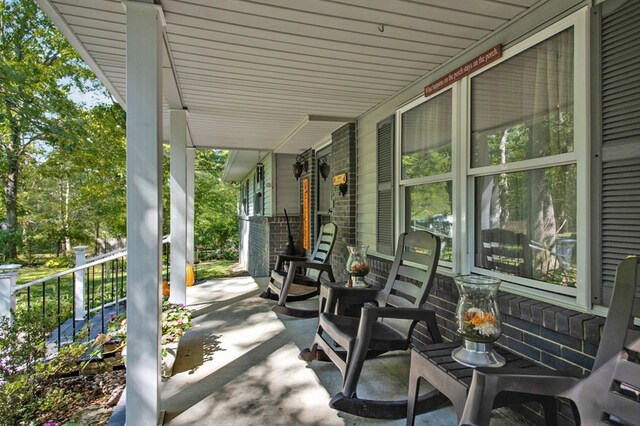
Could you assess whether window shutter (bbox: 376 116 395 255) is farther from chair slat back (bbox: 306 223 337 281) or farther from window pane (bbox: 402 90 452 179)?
chair slat back (bbox: 306 223 337 281)

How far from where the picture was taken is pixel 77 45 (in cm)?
262

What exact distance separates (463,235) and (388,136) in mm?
1596

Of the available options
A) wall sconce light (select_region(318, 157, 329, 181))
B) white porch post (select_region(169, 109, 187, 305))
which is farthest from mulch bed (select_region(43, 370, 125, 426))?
wall sconce light (select_region(318, 157, 329, 181))

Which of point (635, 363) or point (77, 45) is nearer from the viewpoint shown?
point (635, 363)

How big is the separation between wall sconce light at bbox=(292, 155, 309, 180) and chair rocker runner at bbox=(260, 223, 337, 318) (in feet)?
8.15

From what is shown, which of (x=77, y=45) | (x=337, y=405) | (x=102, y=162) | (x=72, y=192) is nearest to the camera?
(x=337, y=405)

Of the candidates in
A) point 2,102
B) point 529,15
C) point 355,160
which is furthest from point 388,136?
point 2,102

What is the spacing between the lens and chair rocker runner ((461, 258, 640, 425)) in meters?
1.29

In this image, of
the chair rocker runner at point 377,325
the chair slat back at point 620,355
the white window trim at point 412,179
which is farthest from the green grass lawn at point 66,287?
the chair slat back at point 620,355

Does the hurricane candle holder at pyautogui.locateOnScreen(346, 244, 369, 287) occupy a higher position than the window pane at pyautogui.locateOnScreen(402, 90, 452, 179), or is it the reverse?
the window pane at pyautogui.locateOnScreen(402, 90, 452, 179)

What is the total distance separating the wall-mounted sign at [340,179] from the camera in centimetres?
488

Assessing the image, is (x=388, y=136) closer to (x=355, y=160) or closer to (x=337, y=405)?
(x=355, y=160)

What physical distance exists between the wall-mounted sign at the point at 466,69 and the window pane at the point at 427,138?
81mm

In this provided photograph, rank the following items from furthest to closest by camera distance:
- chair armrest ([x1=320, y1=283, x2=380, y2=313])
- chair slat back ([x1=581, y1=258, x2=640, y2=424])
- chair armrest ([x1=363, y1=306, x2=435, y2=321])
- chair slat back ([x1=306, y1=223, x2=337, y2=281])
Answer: chair slat back ([x1=306, y1=223, x2=337, y2=281]) < chair armrest ([x1=320, y1=283, x2=380, y2=313]) < chair armrest ([x1=363, y1=306, x2=435, y2=321]) < chair slat back ([x1=581, y1=258, x2=640, y2=424])
